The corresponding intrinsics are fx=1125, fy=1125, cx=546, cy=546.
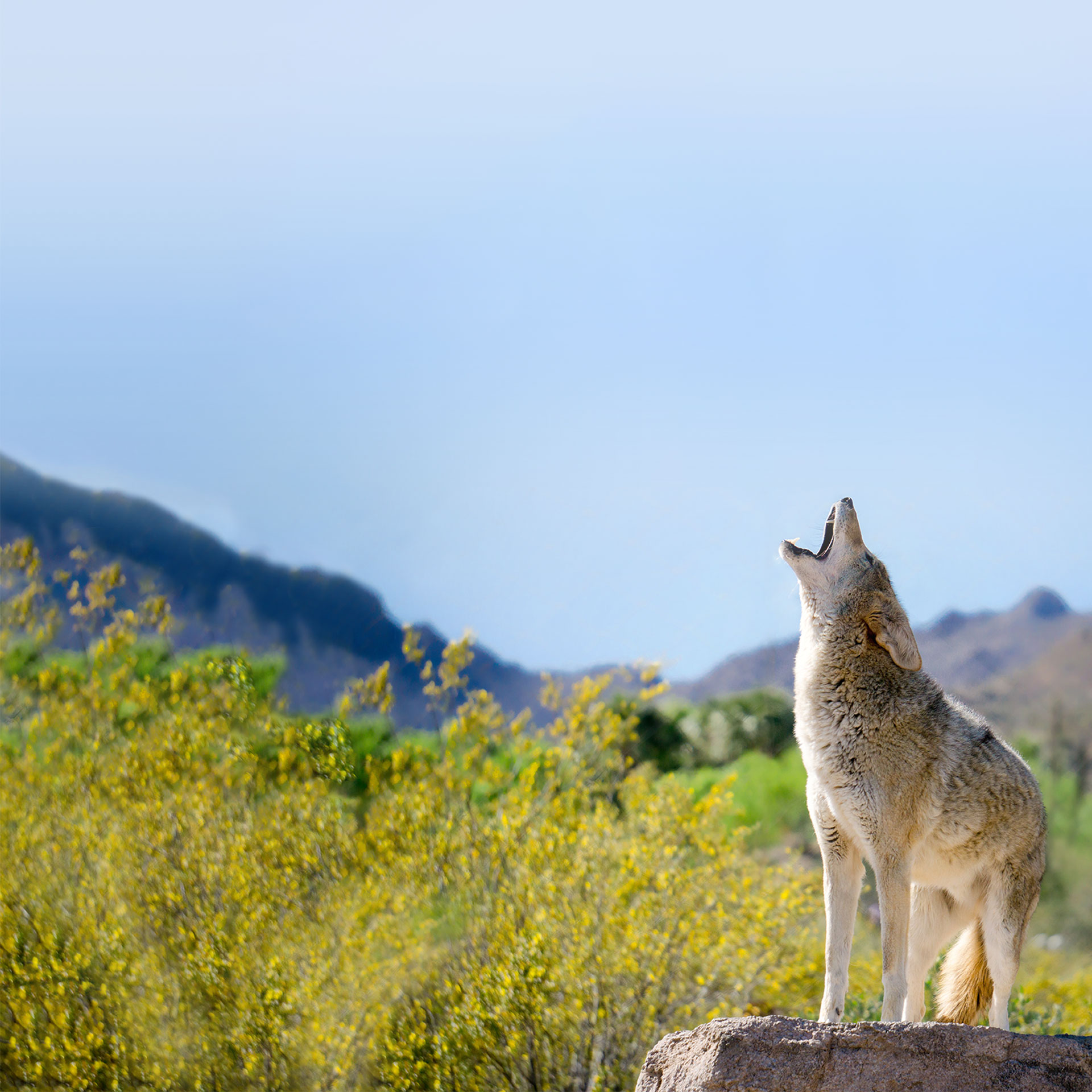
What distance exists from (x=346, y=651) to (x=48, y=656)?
379cm

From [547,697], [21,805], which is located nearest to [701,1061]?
[547,697]

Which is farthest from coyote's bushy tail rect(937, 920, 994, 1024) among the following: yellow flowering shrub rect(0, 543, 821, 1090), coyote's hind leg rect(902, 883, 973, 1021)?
yellow flowering shrub rect(0, 543, 821, 1090)

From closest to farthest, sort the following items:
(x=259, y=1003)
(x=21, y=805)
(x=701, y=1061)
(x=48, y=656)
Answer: (x=701, y=1061) → (x=259, y=1003) → (x=21, y=805) → (x=48, y=656)

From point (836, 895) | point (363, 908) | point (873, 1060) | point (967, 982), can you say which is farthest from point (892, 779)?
point (363, 908)

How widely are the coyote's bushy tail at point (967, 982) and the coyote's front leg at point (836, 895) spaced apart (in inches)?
26.0

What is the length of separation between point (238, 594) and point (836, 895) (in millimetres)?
14232

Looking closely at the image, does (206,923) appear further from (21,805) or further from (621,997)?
(621,997)

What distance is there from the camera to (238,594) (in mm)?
17406

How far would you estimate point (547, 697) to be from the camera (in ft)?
40.4

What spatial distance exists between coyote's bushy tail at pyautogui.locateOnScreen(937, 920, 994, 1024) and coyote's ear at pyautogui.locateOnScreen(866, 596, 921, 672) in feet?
3.91

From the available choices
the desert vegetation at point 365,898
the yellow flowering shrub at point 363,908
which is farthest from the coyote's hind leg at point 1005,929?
the yellow flowering shrub at point 363,908

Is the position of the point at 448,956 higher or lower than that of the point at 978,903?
lower

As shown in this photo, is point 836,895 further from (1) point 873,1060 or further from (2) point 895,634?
(2) point 895,634

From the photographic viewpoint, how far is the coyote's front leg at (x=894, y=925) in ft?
14.1
